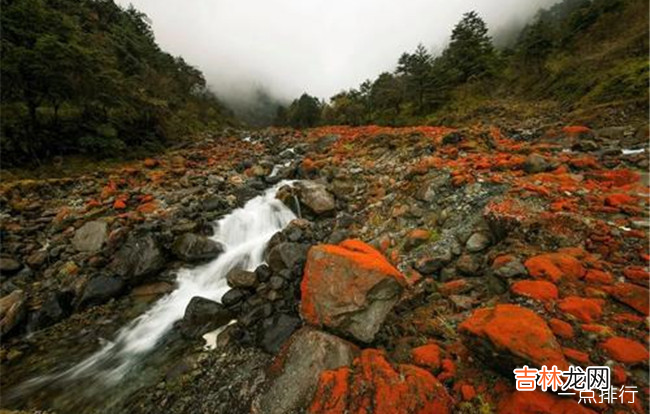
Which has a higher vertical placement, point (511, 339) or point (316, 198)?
point (316, 198)

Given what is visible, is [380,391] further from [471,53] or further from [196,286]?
[471,53]

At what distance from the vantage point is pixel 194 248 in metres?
9.12

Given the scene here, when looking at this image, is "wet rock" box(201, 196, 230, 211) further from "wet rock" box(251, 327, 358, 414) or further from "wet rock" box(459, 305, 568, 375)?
"wet rock" box(459, 305, 568, 375)

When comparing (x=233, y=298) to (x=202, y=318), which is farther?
(x=233, y=298)

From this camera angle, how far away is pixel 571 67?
882 inches

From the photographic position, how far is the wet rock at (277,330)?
17.8ft

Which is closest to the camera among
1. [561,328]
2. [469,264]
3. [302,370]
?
[561,328]

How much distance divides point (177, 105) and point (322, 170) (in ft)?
101

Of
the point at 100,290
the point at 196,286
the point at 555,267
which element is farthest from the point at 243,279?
the point at 555,267

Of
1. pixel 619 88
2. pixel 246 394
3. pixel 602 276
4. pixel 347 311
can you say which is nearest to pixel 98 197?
pixel 246 394

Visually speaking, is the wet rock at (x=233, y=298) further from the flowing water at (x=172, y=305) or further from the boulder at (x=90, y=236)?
the boulder at (x=90, y=236)

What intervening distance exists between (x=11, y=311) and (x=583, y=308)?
11548mm

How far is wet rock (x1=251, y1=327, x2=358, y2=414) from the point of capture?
12.7ft

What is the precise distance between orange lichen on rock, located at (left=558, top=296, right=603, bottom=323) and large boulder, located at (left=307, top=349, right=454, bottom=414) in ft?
6.58
